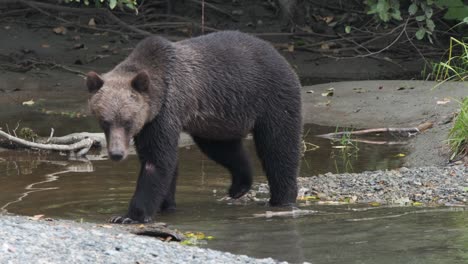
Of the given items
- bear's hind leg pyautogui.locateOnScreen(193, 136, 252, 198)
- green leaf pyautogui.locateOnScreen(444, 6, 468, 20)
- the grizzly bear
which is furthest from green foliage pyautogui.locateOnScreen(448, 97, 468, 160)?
green leaf pyautogui.locateOnScreen(444, 6, 468, 20)

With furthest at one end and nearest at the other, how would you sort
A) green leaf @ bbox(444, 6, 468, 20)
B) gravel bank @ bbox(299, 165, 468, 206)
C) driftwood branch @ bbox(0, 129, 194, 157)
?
green leaf @ bbox(444, 6, 468, 20) → driftwood branch @ bbox(0, 129, 194, 157) → gravel bank @ bbox(299, 165, 468, 206)

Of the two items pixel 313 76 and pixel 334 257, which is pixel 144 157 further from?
pixel 313 76

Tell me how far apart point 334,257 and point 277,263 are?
44 cm

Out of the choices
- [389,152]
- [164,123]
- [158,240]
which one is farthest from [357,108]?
[158,240]

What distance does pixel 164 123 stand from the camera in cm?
818

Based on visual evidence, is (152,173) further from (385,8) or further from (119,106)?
(385,8)

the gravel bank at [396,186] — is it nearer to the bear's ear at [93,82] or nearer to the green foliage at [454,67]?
the green foliage at [454,67]

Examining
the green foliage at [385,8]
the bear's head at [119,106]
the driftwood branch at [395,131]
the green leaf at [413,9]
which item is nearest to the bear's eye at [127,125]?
the bear's head at [119,106]

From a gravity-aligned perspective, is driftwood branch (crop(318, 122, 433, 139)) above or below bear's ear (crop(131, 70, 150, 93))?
below

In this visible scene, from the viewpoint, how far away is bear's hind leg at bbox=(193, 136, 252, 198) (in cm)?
927

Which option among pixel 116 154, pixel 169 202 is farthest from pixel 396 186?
pixel 116 154

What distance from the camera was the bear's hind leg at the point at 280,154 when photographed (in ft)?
29.2

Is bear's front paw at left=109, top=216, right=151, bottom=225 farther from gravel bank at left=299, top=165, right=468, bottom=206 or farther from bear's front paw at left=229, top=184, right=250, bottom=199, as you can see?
gravel bank at left=299, top=165, right=468, bottom=206

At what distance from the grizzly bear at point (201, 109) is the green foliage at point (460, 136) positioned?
2.04 m
